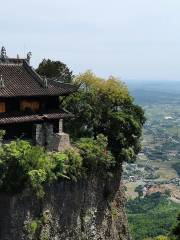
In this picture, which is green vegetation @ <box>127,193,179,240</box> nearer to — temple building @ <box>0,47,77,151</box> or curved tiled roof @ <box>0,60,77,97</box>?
temple building @ <box>0,47,77,151</box>

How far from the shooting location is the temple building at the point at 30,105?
3969 centimetres

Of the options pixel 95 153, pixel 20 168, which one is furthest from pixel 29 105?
pixel 20 168

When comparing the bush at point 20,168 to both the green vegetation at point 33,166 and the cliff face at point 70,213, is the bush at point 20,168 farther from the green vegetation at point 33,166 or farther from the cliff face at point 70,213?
the cliff face at point 70,213

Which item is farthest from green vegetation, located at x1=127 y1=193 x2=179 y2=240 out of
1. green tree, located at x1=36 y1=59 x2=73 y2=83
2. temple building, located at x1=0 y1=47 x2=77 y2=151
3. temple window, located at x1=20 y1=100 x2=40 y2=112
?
temple window, located at x1=20 y1=100 x2=40 y2=112

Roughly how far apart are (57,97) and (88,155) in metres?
4.92

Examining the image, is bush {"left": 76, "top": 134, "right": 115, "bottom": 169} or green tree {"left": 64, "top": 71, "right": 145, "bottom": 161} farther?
green tree {"left": 64, "top": 71, "right": 145, "bottom": 161}

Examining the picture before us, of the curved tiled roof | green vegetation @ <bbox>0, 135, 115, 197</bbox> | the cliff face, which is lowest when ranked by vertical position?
the cliff face

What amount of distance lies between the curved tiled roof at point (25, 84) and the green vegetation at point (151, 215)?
63368 mm

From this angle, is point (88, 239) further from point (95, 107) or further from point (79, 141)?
point (95, 107)

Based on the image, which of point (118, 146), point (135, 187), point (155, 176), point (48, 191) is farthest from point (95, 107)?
point (155, 176)

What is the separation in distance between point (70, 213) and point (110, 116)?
930 cm

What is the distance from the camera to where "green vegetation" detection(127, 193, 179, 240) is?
372 ft

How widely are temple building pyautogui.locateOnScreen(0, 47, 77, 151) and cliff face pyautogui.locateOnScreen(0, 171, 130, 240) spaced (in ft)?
11.9

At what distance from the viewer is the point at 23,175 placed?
116ft
